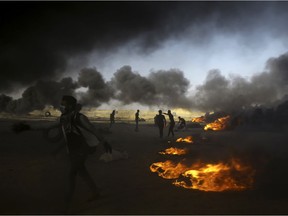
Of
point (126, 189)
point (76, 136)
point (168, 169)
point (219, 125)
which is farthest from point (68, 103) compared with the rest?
point (219, 125)

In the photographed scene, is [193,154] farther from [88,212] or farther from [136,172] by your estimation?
[88,212]

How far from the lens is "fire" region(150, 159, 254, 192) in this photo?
7804mm

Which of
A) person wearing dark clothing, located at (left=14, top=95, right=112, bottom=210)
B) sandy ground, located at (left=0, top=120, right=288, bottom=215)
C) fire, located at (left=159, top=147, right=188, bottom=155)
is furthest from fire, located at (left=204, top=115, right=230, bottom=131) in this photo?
person wearing dark clothing, located at (left=14, top=95, right=112, bottom=210)

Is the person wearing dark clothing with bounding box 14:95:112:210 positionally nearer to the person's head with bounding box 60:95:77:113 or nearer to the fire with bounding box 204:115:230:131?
the person's head with bounding box 60:95:77:113

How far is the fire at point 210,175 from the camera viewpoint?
780 centimetres

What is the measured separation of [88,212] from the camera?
19.7 feet

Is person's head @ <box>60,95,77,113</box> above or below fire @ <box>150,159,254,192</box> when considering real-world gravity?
above

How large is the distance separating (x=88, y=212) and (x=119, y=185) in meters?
2.11

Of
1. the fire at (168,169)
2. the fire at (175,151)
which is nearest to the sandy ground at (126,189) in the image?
the fire at (168,169)

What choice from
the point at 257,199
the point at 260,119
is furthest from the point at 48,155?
the point at 260,119

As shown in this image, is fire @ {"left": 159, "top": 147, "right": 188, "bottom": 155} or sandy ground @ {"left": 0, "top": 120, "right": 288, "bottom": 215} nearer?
sandy ground @ {"left": 0, "top": 120, "right": 288, "bottom": 215}

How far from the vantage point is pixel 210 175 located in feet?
28.0

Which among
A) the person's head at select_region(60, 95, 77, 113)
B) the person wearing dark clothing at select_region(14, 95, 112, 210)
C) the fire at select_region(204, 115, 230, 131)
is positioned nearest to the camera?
the person wearing dark clothing at select_region(14, 95, 112, 210)

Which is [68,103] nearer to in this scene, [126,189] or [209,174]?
[126,189]
